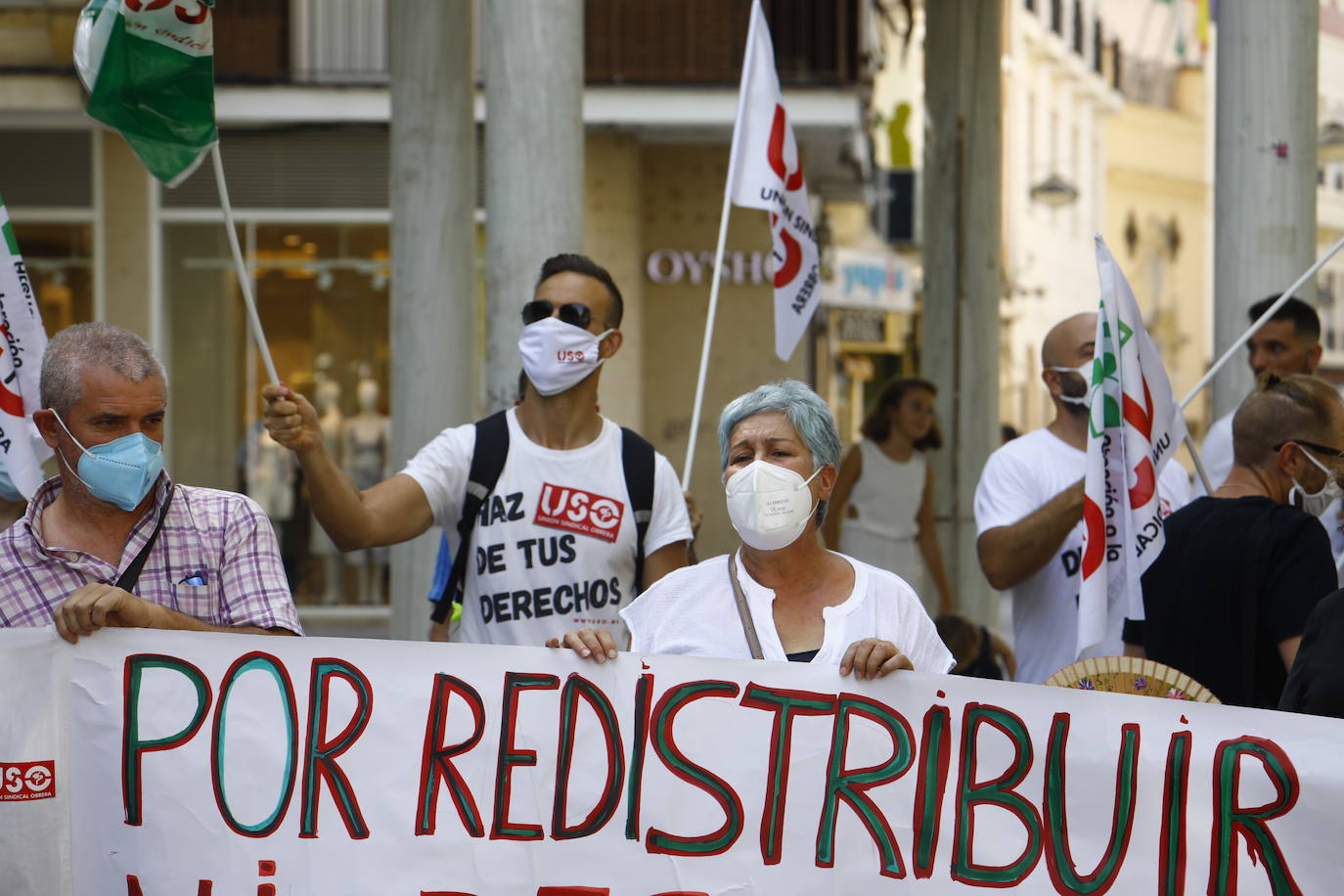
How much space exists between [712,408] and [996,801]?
45.4ft

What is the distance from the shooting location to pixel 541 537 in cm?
465

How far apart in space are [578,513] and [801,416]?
100 centimetres

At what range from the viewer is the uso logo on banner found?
3822 mm

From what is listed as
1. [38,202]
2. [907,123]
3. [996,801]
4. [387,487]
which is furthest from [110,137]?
[907,123]

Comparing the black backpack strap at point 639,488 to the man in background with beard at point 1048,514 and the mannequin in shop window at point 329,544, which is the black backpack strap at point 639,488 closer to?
the man in background with beard at point 1048,514

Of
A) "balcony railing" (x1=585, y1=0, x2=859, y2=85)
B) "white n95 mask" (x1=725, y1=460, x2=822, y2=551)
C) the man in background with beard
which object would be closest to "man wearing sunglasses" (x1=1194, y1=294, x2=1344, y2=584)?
the man in background with beard

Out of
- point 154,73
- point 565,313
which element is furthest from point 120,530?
point 154,73

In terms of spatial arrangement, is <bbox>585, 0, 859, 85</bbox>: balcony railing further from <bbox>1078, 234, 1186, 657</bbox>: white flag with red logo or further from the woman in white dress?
<bbox>1078, 234, 1186, 657</bbox>: white flag with red logo

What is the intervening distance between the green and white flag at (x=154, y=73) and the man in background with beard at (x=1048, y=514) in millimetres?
2352

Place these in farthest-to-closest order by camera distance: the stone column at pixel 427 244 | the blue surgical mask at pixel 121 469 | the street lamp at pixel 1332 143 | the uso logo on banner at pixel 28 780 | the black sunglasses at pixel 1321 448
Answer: the street lamp at pixel 1332 143, the stone column at pixel 427 244, the black sunglasses at pixel 1321 448, the uso logo on banner at pixel 28 780, the blue surgical mask at pixel 121 469

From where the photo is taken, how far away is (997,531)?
5172 millimetres

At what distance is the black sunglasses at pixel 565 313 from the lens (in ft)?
16.1

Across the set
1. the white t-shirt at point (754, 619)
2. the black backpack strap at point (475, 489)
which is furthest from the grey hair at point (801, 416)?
the black backpack strap at point (475, 489)

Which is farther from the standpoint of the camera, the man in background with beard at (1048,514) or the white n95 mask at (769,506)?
the man in background with beard at (1048,514)
